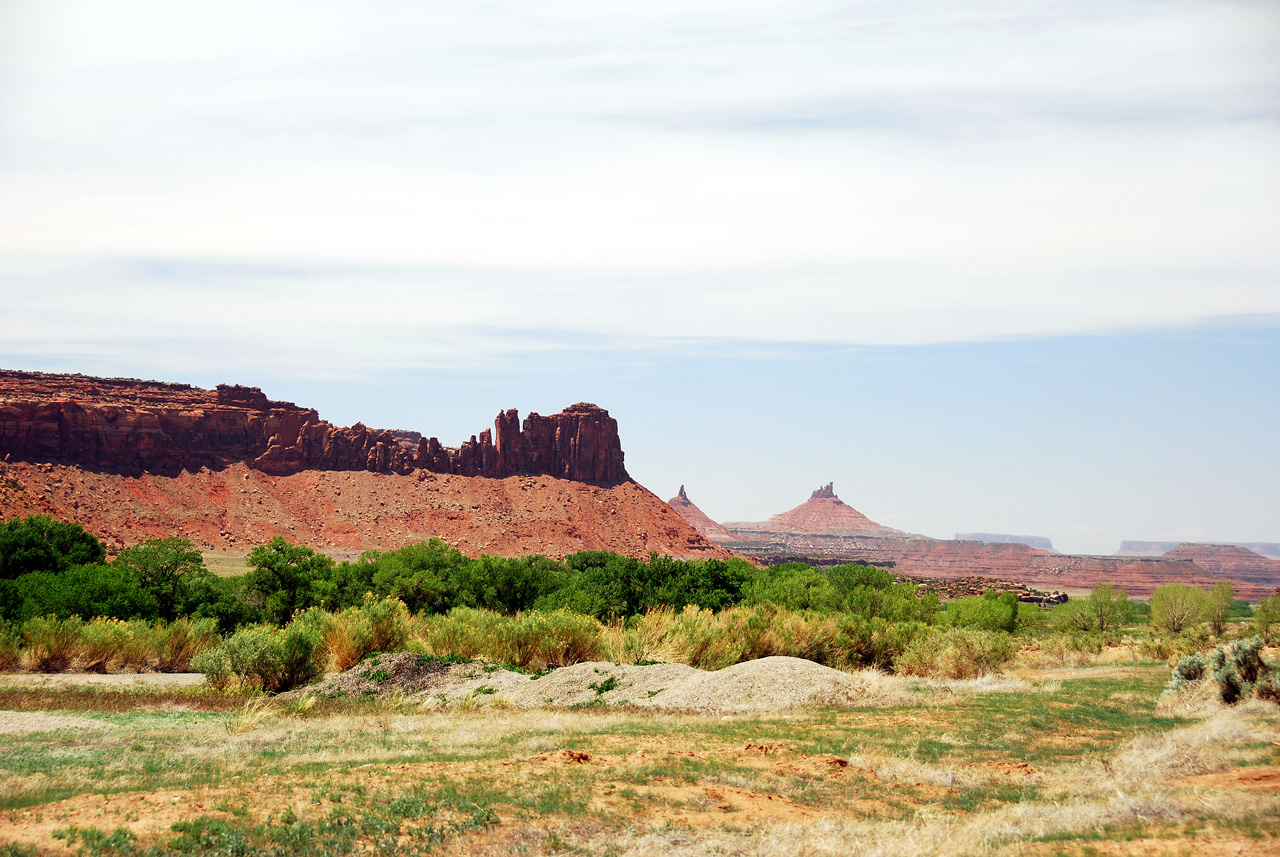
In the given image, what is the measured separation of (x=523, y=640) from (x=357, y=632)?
519 centimetres

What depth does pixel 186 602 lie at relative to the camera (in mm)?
33031

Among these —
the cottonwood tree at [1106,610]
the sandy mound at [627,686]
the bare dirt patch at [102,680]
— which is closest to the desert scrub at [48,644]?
the bare dirt patch at [102,680]

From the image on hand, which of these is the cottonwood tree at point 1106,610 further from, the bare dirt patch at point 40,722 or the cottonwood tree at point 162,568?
the bare dirt patch at point 40,722

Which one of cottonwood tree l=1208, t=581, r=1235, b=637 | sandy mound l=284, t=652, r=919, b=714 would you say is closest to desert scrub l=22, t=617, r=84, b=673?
sandy mound l=284, t=652, r=919, b=714

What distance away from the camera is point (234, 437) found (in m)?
126

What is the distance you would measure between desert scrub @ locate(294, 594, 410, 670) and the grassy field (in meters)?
6.43

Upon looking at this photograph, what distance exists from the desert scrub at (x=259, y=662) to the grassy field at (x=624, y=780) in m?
2.47

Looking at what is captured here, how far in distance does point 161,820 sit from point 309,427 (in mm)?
131067

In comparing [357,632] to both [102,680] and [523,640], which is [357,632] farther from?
[102,680]

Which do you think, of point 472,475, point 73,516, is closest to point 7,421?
point 73,516

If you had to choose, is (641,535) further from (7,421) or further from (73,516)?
(7,421)

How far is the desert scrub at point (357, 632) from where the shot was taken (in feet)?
84.7

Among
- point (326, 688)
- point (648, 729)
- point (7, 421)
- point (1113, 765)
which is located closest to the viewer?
point (1113, 765)

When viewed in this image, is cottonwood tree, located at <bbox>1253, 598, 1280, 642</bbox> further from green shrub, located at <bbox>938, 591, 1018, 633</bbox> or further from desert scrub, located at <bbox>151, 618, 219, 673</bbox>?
desert scrub, located at <bbox>151, 618, 219, 673</bbox>
